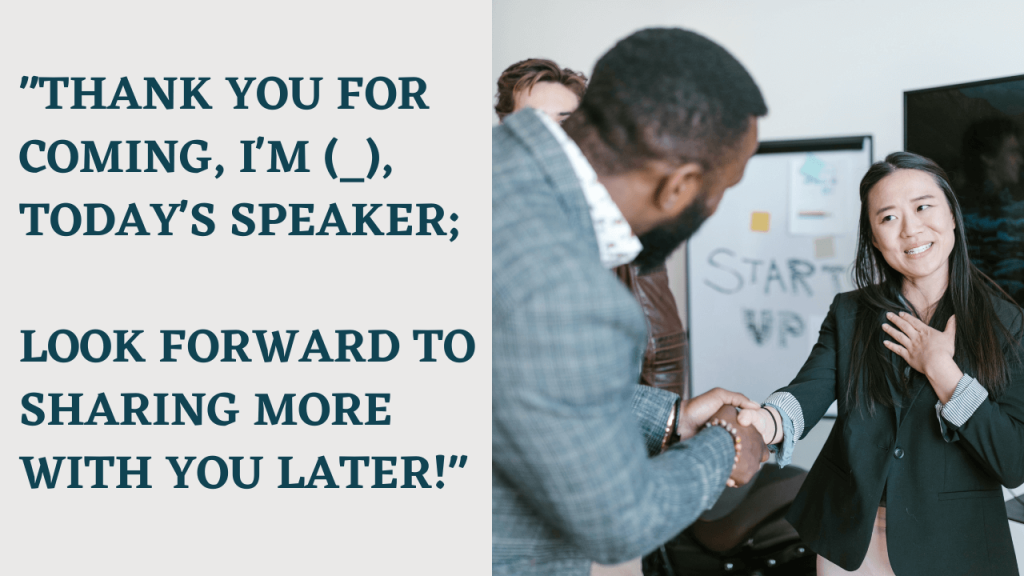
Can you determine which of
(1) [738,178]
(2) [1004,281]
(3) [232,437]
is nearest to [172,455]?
(3) [232,437]

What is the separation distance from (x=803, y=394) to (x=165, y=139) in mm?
1550

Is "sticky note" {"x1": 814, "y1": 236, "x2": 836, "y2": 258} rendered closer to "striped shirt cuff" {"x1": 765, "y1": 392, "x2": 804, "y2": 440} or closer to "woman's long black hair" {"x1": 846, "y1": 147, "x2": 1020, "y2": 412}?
"woman's long black hair" {"x1": 846, "y1": 147, "x2": 1020, "y2": 412}

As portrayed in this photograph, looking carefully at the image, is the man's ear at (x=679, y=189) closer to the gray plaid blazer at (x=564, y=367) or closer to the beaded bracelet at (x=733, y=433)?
the gray plaid blazer at (x=564, y=367)

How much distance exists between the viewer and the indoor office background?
2.72 metres

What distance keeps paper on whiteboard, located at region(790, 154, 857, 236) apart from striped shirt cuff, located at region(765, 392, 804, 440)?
156cm

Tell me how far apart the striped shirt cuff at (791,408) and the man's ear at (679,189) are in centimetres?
97

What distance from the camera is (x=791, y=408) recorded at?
70.2 inches

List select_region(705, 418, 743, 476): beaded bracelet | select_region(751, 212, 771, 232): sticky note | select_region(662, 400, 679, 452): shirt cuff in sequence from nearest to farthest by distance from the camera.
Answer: select_region(705, 418, 743, 476): beaded bracelet, select_region(662, 400, 679, 452): shirt cuff, select_region(751, 212, 771, 232): sticky note

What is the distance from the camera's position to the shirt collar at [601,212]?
2.87ft

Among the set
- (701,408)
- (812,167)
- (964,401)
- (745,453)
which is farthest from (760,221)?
(745,453)

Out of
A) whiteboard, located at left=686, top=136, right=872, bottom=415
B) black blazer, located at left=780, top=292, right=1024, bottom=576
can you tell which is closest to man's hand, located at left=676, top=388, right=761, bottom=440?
black blazer, located at left=780, top=292, right=1024, bottom=576

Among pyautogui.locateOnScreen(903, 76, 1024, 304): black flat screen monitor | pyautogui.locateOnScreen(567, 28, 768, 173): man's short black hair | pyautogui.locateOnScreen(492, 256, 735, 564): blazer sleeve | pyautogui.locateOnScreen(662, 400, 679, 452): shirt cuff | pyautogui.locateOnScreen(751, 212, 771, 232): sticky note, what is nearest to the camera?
pyautogui.locateOnScreen(492, 256, 735, 564): blazer sleeve

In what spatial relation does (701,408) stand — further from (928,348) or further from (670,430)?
(928,348)

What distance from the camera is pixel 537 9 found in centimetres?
362
